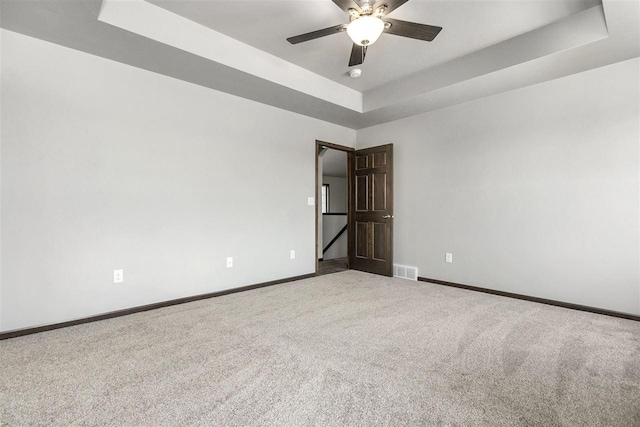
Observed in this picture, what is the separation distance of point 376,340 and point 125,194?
8.63 ft

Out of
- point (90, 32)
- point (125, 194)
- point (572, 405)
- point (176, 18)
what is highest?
point (176, 18)

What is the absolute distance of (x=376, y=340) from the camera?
2.26m

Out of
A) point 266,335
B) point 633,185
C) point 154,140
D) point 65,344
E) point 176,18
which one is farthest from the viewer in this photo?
point 154,140

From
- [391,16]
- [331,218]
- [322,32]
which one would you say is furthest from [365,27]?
[331,218]

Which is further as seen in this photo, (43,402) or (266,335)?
(266,335)

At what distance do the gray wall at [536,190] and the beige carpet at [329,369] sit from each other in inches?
21.3

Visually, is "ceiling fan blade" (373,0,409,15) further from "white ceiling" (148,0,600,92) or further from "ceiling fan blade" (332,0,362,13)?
"white ceiling" (148,0,600,92)

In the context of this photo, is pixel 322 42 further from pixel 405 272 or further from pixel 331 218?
pixel 331 218

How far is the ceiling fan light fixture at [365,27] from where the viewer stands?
6.77 feet

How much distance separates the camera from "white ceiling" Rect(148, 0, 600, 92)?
95.8 inches

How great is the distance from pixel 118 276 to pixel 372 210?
135 inches

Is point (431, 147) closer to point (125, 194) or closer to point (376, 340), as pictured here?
point (376, 340)

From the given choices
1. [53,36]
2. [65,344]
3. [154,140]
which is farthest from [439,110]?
[65,344]

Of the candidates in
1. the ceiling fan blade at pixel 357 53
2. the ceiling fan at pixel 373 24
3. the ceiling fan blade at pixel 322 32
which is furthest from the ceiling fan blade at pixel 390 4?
the ceiling fan blade at pixel 357 53
